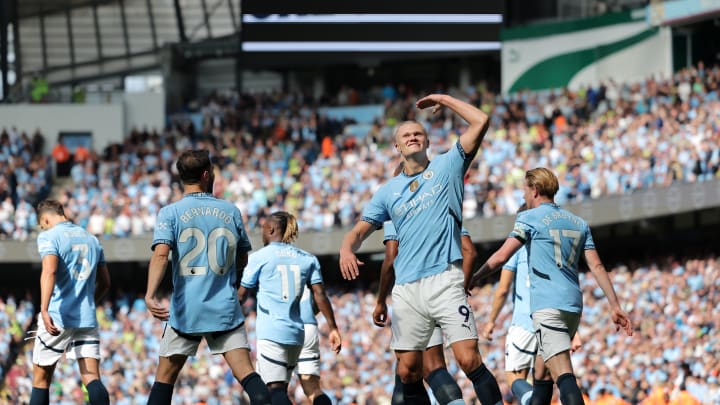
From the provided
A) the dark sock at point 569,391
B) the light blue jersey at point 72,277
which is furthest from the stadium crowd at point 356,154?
the light blue jersey at point 72,277

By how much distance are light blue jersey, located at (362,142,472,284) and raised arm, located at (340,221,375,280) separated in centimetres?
28

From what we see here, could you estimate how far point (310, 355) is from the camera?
11633 millimetres

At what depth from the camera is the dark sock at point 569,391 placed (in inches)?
355

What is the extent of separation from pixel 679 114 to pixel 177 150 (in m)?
13.6

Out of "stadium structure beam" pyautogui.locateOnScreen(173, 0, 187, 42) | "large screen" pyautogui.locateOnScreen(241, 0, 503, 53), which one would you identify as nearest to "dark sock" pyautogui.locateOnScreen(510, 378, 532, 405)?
A: "large screen" pyautogui.locateOnScreen(241, 0, 503, 53)

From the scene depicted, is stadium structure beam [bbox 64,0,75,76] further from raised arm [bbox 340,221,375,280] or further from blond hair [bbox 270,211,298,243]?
raised arm [bbox 340,221,375,280]

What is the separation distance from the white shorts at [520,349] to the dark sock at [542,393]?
0.93m

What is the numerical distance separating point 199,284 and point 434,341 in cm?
170

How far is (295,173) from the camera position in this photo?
31016 millimetres

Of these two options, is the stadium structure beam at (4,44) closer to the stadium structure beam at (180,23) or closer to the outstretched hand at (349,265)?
the stadium structure beam at (180,23)

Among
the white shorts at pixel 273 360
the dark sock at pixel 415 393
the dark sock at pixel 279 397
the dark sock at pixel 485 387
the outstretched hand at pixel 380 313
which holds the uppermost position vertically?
the outstretched hand at pixel 380 313

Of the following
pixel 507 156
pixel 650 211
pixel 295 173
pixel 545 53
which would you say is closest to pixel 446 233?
pixel 650 211

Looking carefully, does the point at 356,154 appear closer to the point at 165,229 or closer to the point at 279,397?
the point at 279,397

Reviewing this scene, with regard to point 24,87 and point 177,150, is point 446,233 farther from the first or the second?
point 24,87
